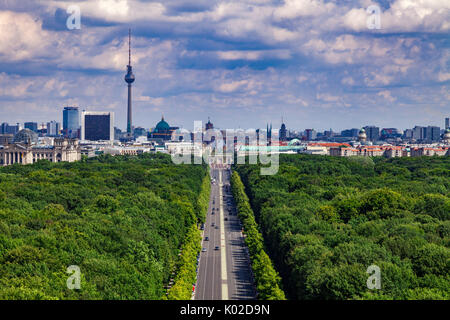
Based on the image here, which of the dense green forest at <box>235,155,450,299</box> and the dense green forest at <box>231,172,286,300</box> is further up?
the dense green forest at <box>235,155,450,299</box>

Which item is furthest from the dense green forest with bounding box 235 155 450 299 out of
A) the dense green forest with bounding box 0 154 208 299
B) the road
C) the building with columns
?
the building with columns

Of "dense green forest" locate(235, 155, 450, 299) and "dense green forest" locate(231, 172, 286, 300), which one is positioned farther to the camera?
"dense green forest" locate(231, 172, 286, 300)

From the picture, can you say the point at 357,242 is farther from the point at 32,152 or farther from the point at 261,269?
the point at 32,152

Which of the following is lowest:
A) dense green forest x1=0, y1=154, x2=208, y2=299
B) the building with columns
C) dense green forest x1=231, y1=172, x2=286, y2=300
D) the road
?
the road

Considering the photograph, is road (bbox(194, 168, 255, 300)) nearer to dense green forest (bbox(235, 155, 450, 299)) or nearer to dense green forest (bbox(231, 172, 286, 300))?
dense green forest (bbox(231, 172, 286, 300))

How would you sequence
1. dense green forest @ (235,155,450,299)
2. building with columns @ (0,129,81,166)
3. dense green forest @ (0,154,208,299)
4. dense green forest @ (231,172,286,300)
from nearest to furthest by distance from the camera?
dense green forest @ (0,154,208,299), dense green forest @ (235,155,450,299), dense green forest @ (231,172,286,300), building with columns @ (0,129,81,166)

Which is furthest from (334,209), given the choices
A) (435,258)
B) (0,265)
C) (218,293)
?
(0,265)
